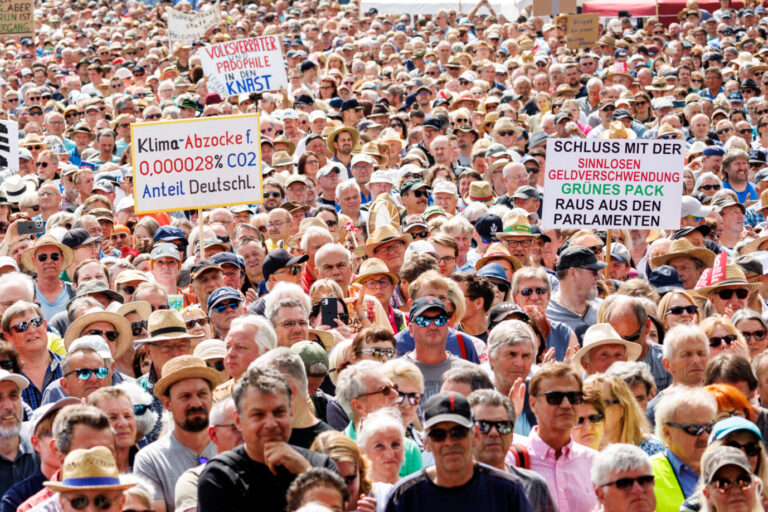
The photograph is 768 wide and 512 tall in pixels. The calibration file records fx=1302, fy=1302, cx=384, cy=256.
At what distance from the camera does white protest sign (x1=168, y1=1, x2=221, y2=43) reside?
23.6 metres

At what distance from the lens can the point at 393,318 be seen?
9.27m

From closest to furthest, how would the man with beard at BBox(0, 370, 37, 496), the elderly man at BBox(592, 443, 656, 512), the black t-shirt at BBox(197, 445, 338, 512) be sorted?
the black t-shirt at BBox(197, 445, 338, 512)
the elderly man at BBox(592, 443, 656, 512)
the man with beard at BBox(0, 370, 37, 496)

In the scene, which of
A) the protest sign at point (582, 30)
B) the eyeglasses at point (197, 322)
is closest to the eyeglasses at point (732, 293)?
the eyeglasses at point (197, 322)

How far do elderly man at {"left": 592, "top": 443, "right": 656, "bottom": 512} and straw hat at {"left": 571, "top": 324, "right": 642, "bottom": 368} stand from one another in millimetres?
2283

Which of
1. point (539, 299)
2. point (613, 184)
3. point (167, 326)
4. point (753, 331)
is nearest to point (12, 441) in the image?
point (167, 326)

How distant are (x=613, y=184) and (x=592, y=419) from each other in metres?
4.71

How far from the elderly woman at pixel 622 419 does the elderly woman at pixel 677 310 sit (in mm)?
2242

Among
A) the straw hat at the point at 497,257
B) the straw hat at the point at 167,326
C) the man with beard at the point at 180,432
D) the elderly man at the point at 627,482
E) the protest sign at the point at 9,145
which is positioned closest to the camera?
the elderly man at the point at 627,482

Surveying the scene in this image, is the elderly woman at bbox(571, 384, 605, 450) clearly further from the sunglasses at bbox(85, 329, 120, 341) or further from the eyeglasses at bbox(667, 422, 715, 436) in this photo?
the sunglasses at bbox(85, 329, 120, 341)

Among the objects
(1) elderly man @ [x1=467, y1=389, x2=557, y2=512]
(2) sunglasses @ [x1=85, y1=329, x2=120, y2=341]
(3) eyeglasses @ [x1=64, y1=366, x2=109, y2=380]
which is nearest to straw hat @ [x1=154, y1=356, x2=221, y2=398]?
(3) eyeglasses @ [x1=64, y1=366, x2=109, y2=380]

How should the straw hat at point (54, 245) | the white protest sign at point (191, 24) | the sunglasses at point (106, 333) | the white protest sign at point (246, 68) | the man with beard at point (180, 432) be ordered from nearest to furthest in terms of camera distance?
the man with beard at point (180, 432) → the sunglasses at point (106, 333) → the straw hat at point (54, 245) → the white protest sign at point (246, 68) → the white protest sign at point (191, 24)

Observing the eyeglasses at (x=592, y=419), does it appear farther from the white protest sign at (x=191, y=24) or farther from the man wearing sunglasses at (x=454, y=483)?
the white protest sign at (x=191, y=24)

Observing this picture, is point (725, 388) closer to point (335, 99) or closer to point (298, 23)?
point (335, 99)

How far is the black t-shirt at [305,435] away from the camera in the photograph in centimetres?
603
